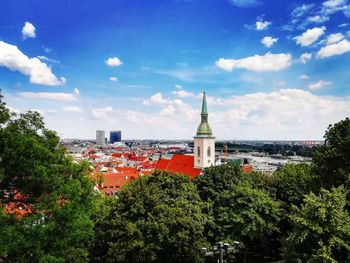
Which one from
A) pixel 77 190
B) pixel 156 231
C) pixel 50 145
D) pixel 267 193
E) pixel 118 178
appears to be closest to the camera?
pixel 77 190

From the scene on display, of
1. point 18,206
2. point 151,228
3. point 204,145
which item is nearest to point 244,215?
point 151,228

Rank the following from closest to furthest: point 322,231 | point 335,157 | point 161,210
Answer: point 322,231, point 161,210, point 335,157

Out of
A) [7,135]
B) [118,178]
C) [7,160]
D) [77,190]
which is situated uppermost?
[7,135]

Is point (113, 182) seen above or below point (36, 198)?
below

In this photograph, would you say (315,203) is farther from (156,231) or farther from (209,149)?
(209,149)

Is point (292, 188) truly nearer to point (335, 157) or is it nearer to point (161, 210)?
point (335, 157)

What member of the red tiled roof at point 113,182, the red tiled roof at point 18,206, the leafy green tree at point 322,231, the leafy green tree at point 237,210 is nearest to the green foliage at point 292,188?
the leafy green tree at point 237,210

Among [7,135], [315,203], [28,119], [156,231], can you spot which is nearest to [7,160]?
[7,135]
